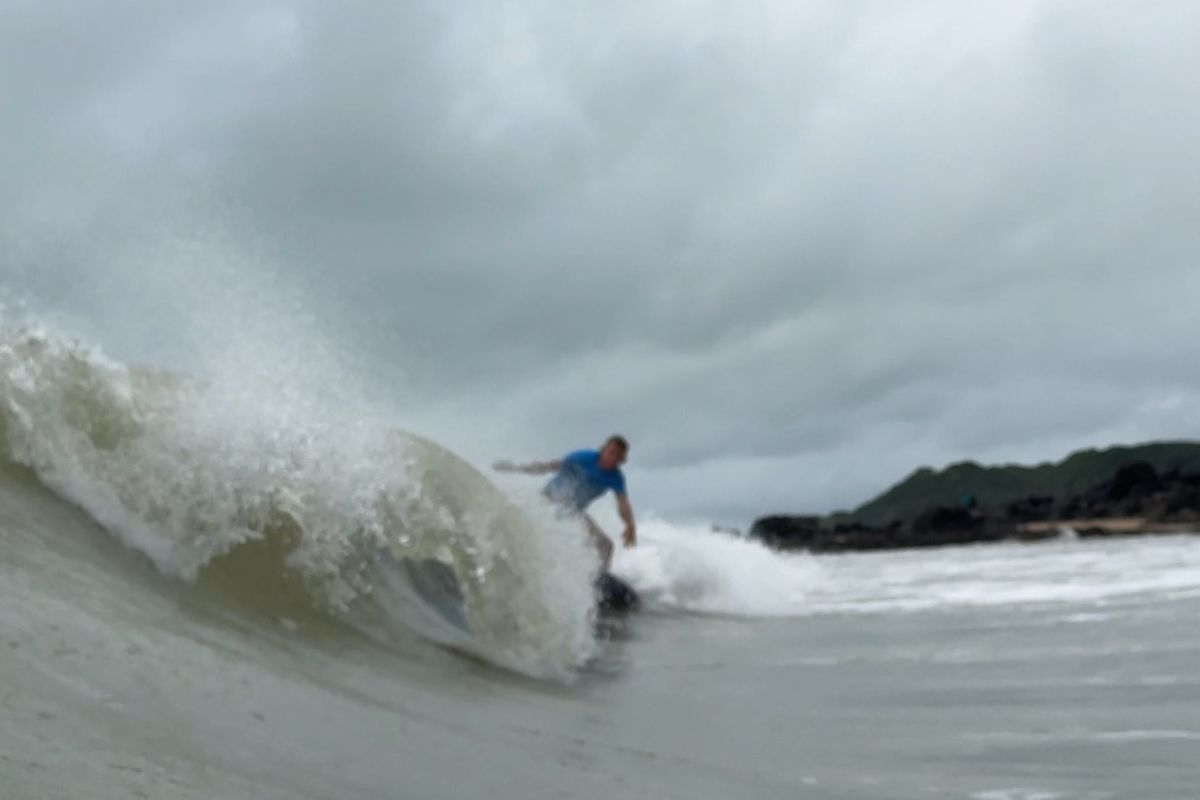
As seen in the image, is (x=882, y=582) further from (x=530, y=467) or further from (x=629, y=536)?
(x=530, y=467)

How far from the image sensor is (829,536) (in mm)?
55500

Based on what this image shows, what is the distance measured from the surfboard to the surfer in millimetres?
172

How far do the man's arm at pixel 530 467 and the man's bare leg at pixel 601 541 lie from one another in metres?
0.57

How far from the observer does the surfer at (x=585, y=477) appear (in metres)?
12.5

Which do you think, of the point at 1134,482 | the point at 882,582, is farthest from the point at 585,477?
the point at 1134,482

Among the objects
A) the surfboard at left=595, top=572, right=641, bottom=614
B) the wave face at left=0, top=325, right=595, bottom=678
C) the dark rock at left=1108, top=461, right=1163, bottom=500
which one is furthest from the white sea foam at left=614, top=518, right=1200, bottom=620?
the dark rock at left=1108, top=461, right=1163, bottom=500

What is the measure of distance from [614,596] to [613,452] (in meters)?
1.33

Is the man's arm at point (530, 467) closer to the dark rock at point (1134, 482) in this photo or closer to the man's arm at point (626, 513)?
the man's arm at point (626, 513)

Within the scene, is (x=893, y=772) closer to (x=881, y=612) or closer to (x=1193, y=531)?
(x=881, y=612)

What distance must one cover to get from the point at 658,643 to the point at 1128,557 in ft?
39.9

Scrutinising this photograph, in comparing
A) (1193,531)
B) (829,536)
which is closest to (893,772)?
(1193,531)

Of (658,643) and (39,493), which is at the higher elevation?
(39,493)

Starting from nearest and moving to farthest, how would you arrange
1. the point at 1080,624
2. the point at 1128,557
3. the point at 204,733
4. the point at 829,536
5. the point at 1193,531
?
the point at 204,733, the point at 1080,624, the point at 1128,557, the point at 1193,531, the point at 829,536

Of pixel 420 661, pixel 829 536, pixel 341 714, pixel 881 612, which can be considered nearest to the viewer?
pixel 341 714
